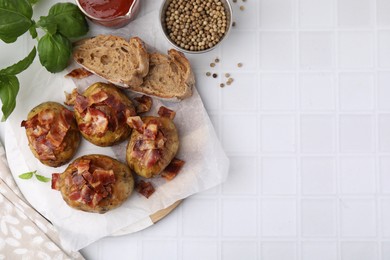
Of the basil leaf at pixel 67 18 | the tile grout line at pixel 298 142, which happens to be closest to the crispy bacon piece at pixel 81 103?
the basil leaf at pixel 67 18

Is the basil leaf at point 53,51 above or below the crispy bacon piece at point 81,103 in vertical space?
above

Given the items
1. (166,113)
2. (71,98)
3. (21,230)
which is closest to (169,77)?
(166,113)

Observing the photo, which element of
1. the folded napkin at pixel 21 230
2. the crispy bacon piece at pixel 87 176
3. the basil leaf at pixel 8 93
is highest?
the basil leaf at pixel 8 93

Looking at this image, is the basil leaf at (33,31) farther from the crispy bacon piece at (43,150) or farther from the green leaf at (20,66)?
the crispy bacon piece at (43,150)

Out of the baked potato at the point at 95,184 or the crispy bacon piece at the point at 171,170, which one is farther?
the crispy bacon piece at the point at 171,170

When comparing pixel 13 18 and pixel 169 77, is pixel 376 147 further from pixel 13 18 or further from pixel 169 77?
pixel 13 18

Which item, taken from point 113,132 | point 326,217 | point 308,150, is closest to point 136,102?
point 113,132

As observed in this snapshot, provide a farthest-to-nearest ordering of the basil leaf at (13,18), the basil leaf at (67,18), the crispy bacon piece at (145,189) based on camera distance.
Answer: the crispy bacon piece at (145,189) < the basil leaf at (67,18) < the basil leaf at (13,18)
